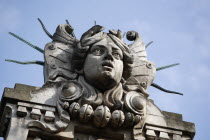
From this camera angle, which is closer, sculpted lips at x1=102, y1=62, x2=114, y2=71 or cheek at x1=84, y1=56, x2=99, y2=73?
sculpted lips at x1=102, y1=62, x2=114, y2=71

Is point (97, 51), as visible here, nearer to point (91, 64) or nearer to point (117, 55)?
point (91, 64)

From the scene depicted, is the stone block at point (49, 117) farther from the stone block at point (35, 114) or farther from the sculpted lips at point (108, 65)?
the sculpted lips at point (108, 65)

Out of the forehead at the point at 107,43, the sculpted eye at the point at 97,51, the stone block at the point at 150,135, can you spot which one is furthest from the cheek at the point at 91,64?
the stone block at the point at 150,135

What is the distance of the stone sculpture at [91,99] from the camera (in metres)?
11.1

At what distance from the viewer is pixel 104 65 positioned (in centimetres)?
1179

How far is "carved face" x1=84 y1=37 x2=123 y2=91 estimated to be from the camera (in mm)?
11734

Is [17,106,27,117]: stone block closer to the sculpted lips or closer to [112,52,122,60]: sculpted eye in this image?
the sculpted lips

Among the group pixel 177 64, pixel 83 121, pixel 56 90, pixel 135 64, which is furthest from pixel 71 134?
pixel 177 64

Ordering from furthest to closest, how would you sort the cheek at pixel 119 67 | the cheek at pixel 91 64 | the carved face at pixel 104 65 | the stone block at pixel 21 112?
the cheek at pixel 119 67 < the cheek at pixel 91 64 < the carved face at pixel 104 65 < the stone block at pixel 21 112

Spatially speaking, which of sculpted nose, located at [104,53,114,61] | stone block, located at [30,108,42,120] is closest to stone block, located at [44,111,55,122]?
stone block, located at [30,108,42,120]

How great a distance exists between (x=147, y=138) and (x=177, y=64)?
331 cm

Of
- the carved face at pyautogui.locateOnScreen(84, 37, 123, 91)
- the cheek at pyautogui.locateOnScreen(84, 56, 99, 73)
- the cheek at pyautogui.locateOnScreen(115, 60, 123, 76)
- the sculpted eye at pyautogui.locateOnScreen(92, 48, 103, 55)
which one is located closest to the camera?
the carved face at pyautogui.locateOnScreen(84, 37, 123, 91)

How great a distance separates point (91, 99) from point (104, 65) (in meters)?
0.85

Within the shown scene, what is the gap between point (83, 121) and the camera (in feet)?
37.0
